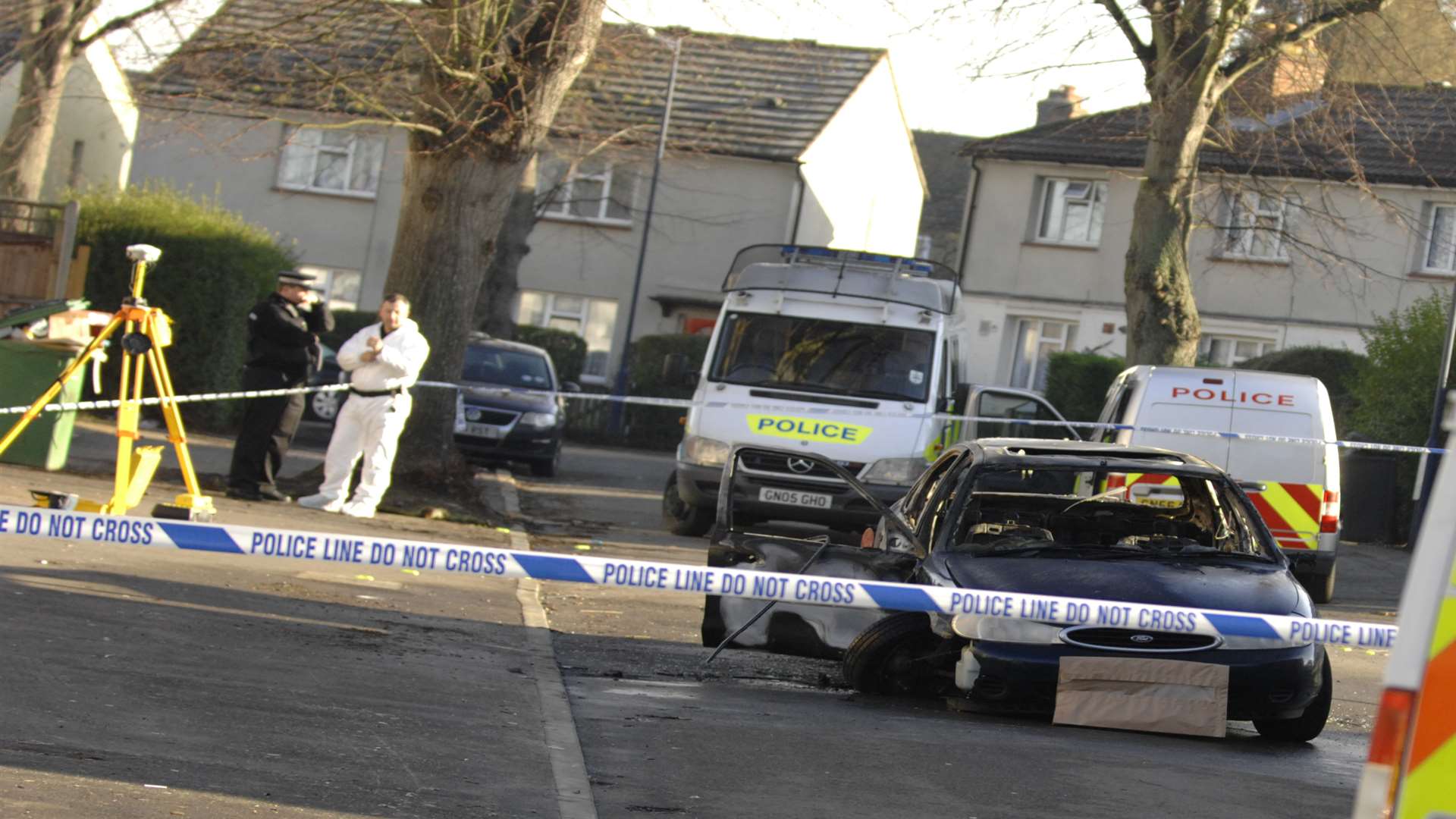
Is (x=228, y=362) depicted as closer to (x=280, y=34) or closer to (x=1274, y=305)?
(x=280, y=34)

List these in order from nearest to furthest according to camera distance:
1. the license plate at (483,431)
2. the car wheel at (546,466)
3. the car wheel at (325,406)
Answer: the license plate at (483,431) < the car wheel at (546,466) < the car wheel at (325,406)

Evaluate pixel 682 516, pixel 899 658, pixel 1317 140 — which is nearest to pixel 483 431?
pixel 682 516

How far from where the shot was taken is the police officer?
14086mm

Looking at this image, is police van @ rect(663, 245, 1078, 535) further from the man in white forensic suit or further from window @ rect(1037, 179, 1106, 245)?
window @ rect(1037, 179, 1106, 245)

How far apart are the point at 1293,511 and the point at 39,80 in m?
18.7

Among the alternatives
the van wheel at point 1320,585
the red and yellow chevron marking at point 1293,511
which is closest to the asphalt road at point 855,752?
the red and yellow chevron marking at point 1293,511

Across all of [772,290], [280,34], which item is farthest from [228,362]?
[772,290]

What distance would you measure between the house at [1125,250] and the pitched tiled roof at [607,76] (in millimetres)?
4847

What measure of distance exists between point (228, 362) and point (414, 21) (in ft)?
26.7

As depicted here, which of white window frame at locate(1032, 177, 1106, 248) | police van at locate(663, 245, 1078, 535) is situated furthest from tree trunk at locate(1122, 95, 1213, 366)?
white window frame at locate(1032, 177, 1106, 248)

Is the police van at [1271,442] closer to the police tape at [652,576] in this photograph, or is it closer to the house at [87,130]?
the police tape at [652,576]

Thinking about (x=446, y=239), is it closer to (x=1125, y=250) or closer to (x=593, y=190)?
(x=1125, y=250)

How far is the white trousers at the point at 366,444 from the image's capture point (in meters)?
13.8

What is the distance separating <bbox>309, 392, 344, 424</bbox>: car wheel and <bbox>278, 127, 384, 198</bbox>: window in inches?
517
